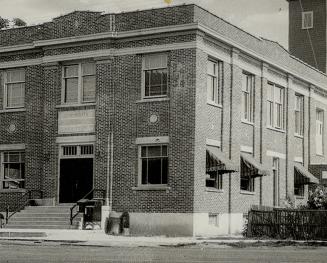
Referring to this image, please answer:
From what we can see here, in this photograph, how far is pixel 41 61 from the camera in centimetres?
3384

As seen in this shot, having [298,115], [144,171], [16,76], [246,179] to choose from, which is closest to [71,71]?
[16,76]

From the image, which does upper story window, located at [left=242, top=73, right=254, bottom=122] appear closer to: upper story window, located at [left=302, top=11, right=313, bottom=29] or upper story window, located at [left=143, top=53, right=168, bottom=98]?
upper story window, located at [left=143, top=53, right=168, bottom=98]

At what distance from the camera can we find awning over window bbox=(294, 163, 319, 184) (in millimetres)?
40697

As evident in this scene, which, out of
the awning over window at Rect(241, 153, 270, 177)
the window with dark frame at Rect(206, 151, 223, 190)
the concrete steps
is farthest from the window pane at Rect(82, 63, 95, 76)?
the awning over window at Rect(241, 153, 270, 177)

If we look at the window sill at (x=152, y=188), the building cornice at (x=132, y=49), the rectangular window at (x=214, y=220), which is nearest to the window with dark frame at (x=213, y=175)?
the rectangular window at (x=214, y=220)

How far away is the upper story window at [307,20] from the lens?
171 feet

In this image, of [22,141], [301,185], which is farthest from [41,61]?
[301,185]

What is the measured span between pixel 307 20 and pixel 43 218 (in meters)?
28.6

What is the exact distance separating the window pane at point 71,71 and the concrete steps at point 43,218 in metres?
5.91

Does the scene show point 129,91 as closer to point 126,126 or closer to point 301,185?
point 126,126

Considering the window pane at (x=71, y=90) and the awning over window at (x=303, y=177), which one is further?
the awning over window at (x=303, y=177)

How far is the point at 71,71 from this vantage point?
33.2m

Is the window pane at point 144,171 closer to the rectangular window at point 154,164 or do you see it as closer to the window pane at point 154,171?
the rectangular window at point 154,164

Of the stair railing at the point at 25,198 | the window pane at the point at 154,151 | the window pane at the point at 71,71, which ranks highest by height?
the window pane at the point at 71,71
